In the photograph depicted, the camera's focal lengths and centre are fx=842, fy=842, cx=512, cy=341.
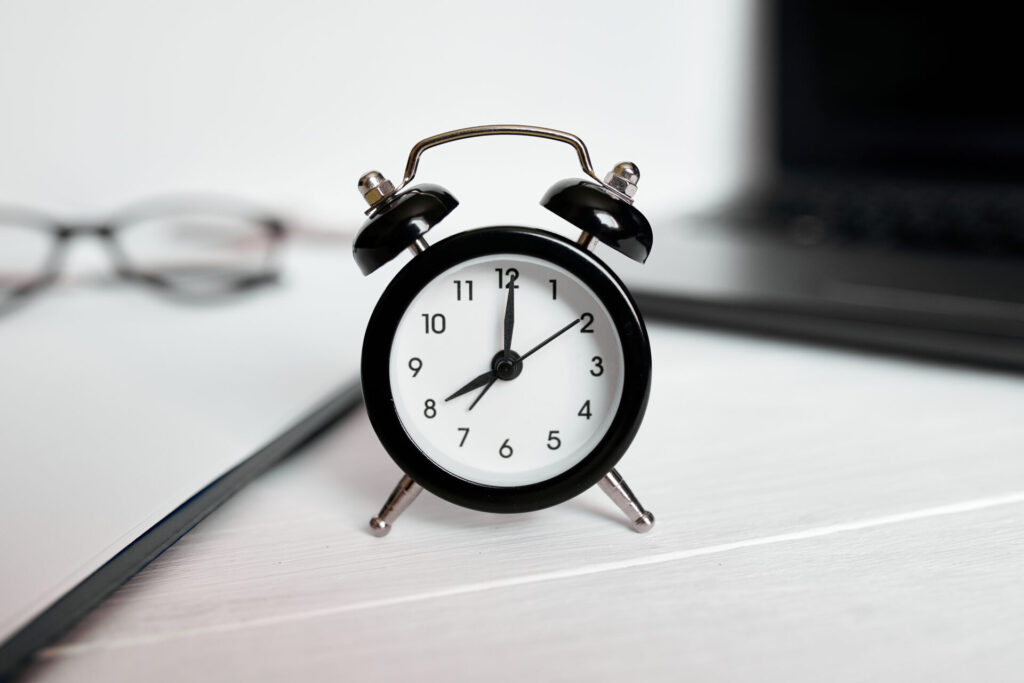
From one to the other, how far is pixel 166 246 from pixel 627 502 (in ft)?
3.00

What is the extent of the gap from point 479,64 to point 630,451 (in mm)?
946

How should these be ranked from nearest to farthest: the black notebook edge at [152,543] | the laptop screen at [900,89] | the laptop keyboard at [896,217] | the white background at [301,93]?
the black notebook edge at [152,543], the laptop keyboard at [896,217], the laptop screen at [900,89], the white background at [301,93]

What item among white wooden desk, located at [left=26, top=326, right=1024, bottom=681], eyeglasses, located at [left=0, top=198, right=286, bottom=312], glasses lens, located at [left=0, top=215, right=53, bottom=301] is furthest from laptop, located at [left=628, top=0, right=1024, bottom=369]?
glasses lens, located at [left=0, top=215, right=53, bottom=301]

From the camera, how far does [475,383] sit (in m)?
0.50

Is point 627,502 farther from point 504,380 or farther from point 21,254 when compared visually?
point 21,254

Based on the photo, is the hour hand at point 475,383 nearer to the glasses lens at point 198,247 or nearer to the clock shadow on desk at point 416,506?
the clock shadow on desk at point 416,506

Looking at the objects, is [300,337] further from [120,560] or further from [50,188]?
[50,188]

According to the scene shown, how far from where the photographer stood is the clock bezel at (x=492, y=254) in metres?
0.47

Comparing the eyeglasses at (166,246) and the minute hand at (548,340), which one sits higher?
the minute hand at (548,340)

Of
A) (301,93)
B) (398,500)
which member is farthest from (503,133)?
(301,93)

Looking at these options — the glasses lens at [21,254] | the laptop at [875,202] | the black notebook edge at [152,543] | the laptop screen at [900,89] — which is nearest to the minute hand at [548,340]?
the black notebook edge at [152,543]

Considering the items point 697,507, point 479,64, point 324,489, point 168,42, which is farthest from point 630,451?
point 168,42

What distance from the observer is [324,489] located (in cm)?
55

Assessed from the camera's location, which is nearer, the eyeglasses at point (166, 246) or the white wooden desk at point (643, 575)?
the white wooden desk at point (643, 575)
